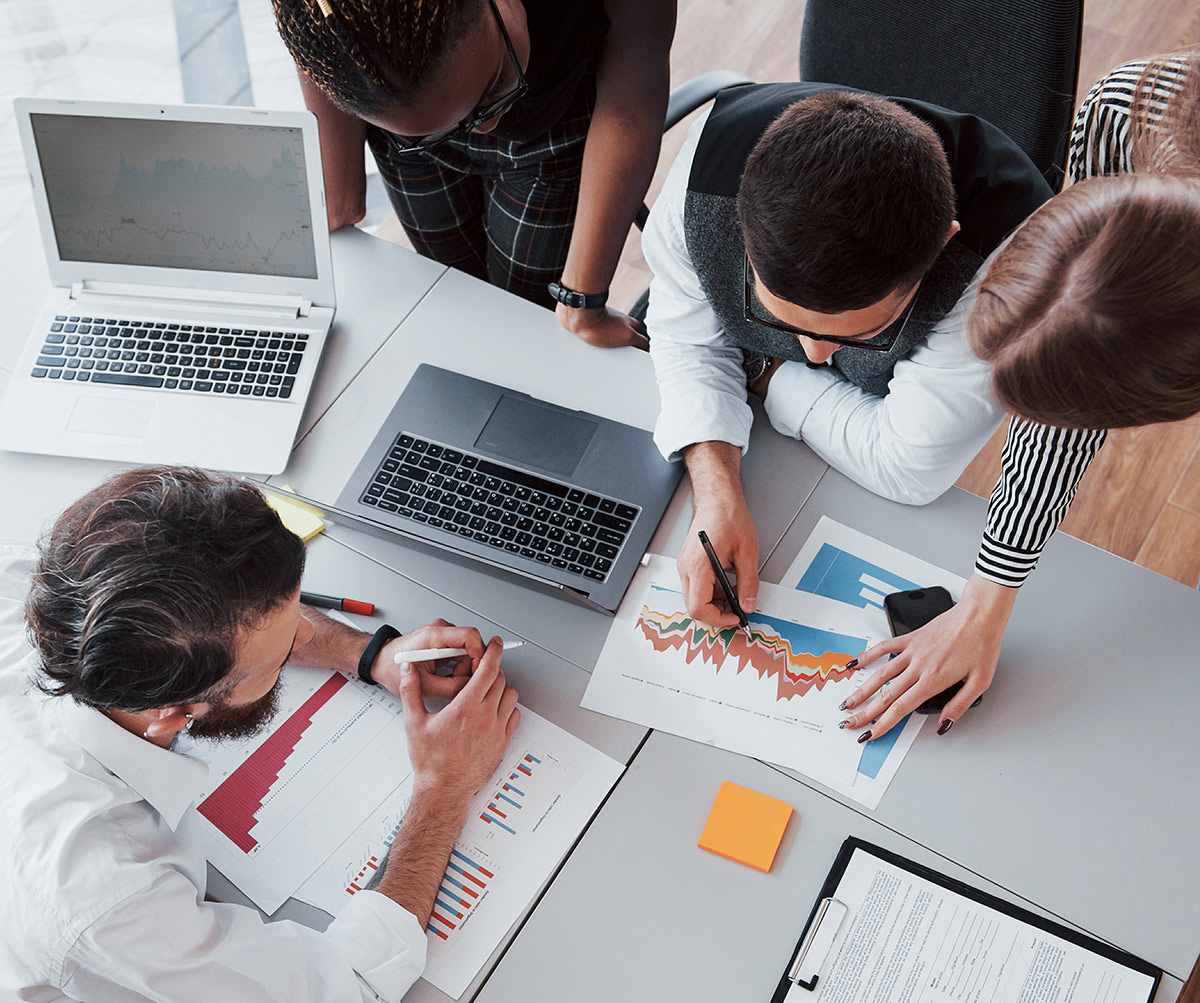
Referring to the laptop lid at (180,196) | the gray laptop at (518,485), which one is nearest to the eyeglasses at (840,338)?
the gray laptop at (518,485)

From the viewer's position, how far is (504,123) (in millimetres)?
1363

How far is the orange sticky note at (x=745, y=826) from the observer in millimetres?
1049

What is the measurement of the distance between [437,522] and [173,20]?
240cm

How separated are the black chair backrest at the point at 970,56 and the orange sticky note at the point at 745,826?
3.25ft

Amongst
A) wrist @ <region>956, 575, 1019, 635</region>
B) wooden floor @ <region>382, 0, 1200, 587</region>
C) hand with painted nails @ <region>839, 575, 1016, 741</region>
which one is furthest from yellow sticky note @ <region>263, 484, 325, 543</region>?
wooden floor @ <region>382, 0, 1200, 587</region>

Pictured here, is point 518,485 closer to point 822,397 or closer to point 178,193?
point 822,397

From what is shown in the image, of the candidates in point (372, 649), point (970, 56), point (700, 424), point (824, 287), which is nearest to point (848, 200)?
point (824, 287)

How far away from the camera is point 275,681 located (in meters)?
1.04

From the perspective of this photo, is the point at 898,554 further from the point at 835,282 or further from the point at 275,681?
the point at 275,681

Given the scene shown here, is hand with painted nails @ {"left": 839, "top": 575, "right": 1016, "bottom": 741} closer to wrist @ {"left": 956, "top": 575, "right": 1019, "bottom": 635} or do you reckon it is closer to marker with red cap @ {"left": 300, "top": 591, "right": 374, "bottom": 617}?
wrist @ {"left": 956, "top": 575, "right": 1019, "bottom": 635}

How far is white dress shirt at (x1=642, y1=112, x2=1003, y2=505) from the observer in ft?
3.97

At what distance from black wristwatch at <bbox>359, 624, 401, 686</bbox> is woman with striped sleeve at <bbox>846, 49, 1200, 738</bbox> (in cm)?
54

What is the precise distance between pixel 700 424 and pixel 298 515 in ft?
1.76

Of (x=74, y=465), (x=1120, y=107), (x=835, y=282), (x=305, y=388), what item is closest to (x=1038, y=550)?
(x=835, y=282)
